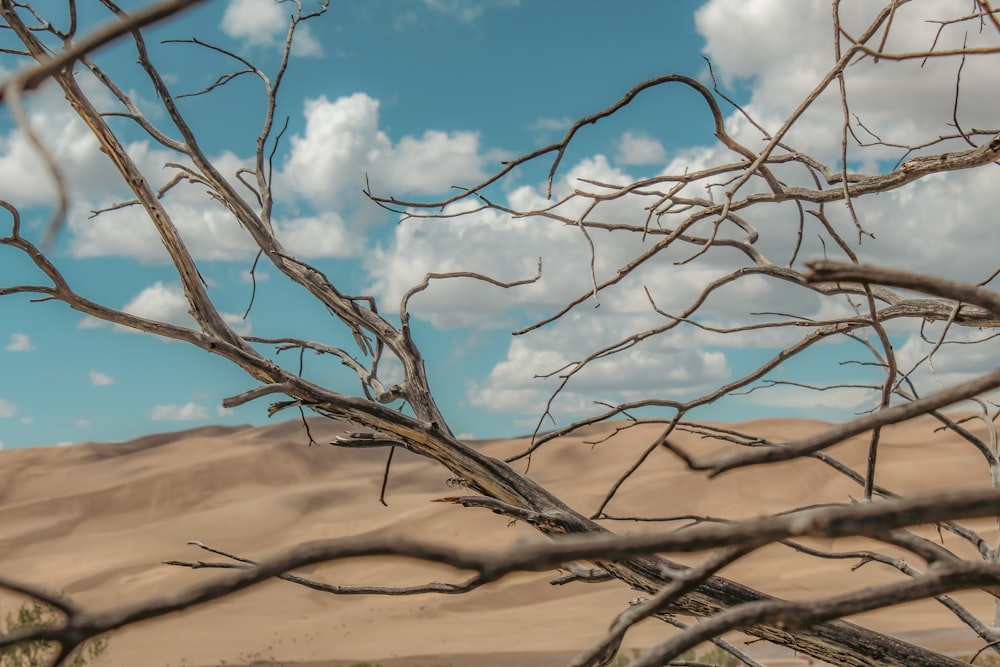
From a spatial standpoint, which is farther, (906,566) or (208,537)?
(208,537)

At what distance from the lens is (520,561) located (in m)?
0.92

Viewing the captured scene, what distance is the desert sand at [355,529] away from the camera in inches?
826

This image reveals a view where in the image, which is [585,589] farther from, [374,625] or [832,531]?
[832,531]

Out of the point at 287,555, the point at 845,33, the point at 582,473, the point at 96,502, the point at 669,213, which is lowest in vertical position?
the point at 287,555

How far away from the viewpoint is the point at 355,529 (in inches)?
1247

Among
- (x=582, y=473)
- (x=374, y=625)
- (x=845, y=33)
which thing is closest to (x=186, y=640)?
(x=374, y=625)

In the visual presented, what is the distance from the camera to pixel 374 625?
23.5 metres

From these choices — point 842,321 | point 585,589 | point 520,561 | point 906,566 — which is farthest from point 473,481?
point 585,589

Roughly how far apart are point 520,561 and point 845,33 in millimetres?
1625

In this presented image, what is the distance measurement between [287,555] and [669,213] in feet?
8.61

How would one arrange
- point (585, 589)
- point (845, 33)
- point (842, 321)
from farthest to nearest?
point (585, 589) → point (842, 321) → point (845, 33)

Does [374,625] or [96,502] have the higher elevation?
[96,502]

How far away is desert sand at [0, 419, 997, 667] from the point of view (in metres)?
21.0

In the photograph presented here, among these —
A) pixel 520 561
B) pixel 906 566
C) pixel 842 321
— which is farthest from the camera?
pixel 906 566
